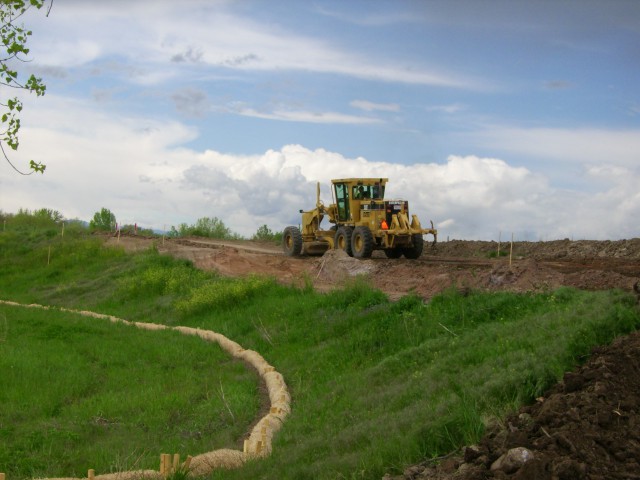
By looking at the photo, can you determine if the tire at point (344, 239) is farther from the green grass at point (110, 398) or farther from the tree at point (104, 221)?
the tree at point (104, 221)

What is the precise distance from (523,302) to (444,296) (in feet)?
6.22

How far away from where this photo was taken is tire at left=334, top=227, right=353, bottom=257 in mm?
26891

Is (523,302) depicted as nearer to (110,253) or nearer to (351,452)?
(351,452)

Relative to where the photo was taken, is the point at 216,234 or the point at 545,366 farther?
the point at 216,234

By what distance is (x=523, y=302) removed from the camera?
44.7 ft

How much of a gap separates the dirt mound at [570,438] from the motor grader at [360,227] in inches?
721

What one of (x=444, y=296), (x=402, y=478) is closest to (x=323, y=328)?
(x=444, y=296)

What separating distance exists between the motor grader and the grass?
4.96 metres

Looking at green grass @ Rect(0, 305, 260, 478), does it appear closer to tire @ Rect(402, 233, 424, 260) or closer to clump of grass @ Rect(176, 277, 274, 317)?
clump of grass @ Rect(176, 277, 274, 317)

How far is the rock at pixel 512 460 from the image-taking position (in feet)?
19.2

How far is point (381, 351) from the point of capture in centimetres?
1418

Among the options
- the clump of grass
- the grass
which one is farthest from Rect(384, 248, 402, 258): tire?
the clump of grass

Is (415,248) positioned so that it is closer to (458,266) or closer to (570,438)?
(458,266)

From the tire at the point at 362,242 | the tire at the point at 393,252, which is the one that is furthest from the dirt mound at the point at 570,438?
the tire at the point at 393,252
